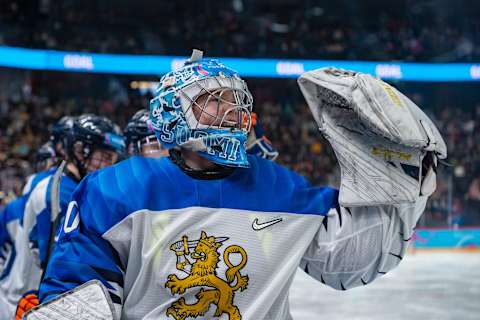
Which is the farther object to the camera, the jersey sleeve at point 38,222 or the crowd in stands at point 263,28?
the crowd in stands at point 263,28

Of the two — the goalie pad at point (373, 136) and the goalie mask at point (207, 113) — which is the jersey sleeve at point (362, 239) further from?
the goalie mask at point (207, 113)

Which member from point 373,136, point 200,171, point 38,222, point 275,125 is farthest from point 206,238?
point 275,125

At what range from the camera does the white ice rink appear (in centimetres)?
494

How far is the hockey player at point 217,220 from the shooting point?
146cm

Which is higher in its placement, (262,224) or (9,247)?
(262,224)

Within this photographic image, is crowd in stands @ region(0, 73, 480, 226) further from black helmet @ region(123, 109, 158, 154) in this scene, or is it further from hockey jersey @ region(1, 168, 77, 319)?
black helmet @ region(123, 109, 158, 154)

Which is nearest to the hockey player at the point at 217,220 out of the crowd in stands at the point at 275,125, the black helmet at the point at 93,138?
the black helmet at the point at 93,138

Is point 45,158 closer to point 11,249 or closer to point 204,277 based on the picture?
point 11,249

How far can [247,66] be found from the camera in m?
14.1

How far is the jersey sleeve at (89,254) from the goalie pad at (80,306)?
0.21 feet

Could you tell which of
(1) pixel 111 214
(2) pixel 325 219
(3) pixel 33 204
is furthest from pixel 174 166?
(3) pixel 33 204

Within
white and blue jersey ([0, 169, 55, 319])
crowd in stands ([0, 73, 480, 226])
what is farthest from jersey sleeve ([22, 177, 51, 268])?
crowd in stands ([0, 73, 480, 226])

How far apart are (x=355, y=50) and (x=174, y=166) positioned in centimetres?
1378

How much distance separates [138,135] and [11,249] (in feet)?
3.60
